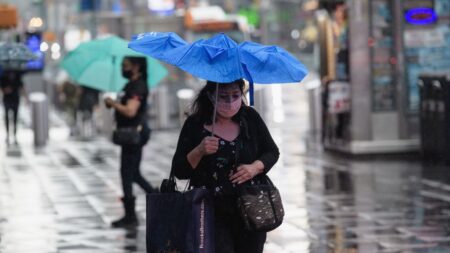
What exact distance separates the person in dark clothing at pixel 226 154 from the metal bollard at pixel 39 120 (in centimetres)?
1953

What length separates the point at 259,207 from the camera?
7504 mm

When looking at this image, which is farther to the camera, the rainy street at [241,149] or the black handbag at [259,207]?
the rainy street at [241,149]

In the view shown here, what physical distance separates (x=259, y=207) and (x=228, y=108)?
64 centimetres

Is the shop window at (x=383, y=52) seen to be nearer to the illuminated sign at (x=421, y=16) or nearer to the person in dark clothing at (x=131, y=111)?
the illuminated sign at (x=421, y=16)

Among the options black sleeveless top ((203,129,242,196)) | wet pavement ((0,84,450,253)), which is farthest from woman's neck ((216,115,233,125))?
wet pavement ((0,84,450,253))

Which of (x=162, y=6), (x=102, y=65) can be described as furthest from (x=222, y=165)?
(x=162, y=6)

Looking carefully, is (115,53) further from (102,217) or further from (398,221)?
(398,221)

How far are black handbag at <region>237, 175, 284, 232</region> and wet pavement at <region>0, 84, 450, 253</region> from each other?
416 centimetres

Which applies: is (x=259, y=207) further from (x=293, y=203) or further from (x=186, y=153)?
(x=293, y=203)

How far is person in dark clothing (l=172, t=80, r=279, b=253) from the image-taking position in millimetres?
7613

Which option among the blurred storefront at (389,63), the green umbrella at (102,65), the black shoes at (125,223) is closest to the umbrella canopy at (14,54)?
the green umbrella at (102,65)

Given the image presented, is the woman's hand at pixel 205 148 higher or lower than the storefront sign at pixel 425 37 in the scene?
lower

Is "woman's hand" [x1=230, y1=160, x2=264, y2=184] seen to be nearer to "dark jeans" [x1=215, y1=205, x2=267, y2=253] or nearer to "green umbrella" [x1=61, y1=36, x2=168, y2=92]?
"dark jeans" [x1=215, y1=205, x2=267, y2=253]

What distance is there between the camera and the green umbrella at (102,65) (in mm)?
14320
